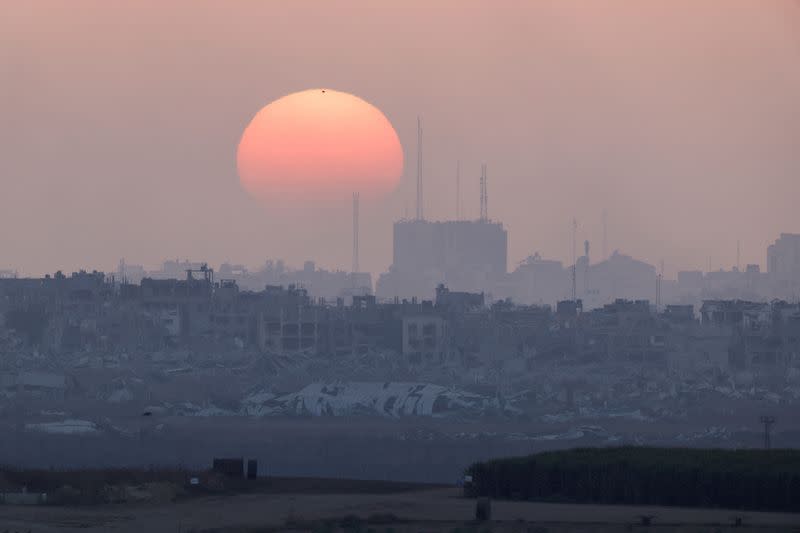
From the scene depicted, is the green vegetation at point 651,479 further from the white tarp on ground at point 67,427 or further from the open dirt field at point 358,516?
the white tarp on ground at point 67,427

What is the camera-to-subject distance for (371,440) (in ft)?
385

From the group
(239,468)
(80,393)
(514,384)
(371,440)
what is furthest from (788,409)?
(239,468)

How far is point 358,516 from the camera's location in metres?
46.8

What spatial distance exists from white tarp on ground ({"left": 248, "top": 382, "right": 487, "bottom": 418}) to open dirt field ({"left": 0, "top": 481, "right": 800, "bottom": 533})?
81027 mm

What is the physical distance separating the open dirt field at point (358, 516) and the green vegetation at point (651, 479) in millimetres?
1492

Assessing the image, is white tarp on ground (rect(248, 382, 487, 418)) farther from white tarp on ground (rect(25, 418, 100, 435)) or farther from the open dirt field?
the open dirt field

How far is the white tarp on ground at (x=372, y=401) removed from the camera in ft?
436

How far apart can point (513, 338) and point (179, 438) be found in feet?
168

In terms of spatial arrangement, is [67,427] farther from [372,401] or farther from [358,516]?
[358,516]

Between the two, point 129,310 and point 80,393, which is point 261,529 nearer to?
point 80,393

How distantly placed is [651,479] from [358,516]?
26.8ft

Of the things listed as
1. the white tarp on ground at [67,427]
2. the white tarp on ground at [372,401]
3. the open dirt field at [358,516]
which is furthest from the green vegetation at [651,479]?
the white tarp on ground at [372,401]

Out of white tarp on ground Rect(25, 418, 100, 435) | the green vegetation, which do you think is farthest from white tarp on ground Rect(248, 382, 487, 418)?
the green vegetation

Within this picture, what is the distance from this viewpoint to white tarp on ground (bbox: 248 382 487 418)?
133m
